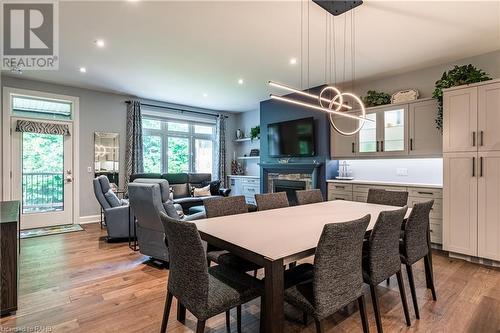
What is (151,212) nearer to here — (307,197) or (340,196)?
(307,197)

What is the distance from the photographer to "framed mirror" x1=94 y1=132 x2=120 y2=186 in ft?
18.9

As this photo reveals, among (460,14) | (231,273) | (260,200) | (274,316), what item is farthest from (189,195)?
(460,14)

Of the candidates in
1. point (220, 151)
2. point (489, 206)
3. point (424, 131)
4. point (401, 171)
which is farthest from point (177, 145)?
point (489, 206)

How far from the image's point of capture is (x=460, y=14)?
9.12ft

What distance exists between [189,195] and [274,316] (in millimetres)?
5174

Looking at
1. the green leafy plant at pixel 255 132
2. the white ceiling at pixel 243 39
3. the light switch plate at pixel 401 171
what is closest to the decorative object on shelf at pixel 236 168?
the green leafy plant at pixel 255 132

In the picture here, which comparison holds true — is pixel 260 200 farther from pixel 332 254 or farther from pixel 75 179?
pixel 75 179

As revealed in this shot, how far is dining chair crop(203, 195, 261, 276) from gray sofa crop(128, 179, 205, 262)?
0.85m

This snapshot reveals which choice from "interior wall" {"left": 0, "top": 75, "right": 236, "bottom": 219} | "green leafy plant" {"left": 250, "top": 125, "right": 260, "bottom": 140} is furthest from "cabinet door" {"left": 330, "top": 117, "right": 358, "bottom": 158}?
"interior wall" {"left": 0, "top": 75, "right": 236, "bottom": 219}

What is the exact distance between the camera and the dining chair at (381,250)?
184 centimetres

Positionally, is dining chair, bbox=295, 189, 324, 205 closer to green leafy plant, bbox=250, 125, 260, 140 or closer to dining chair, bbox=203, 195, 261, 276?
dining chair, bbox=203, 195, 261, 276

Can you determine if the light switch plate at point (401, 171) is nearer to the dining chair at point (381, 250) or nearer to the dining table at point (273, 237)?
the dining table at point (273, 237)

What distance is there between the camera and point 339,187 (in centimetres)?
494

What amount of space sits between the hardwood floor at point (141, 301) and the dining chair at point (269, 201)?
38.6 inches
